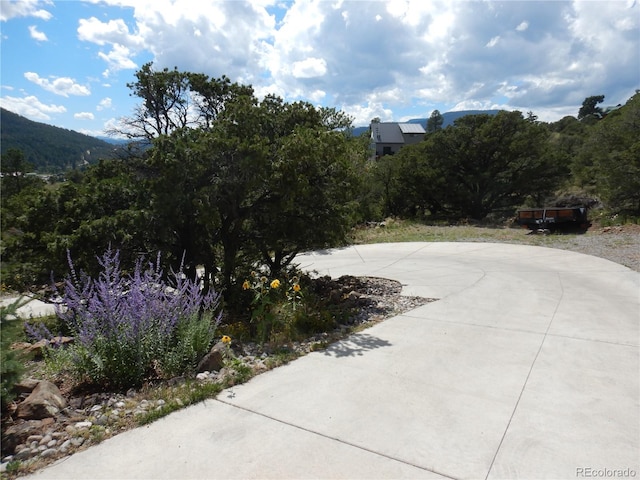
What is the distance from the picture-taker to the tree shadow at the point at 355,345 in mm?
4641

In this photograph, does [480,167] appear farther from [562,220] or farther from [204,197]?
[204,197]

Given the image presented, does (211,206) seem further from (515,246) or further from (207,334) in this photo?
(515,246)

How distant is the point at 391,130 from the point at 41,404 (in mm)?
74817

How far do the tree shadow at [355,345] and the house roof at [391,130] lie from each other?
65.2m

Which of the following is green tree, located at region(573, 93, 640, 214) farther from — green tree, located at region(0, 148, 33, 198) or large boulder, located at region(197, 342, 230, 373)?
green tree, located at region(0, 148, 33, 198)

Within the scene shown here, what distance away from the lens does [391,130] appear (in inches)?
2879

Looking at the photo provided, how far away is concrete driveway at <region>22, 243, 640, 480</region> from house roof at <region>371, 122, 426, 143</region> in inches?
2562

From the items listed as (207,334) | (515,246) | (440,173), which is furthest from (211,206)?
(440,173)

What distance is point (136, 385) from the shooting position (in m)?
3.68

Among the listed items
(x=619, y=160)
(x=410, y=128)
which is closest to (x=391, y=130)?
(x=410, y=128)

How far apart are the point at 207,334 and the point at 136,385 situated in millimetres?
827

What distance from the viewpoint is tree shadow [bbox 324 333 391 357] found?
4641 mm

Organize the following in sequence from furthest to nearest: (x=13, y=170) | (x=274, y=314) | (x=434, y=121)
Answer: (x=434, y=121)
(x=13, y=170)
(x=274, y=314)

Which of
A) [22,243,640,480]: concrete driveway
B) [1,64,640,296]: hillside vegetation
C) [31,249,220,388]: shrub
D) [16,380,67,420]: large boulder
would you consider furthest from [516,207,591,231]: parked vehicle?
[16,380,67,420]: large boulder
